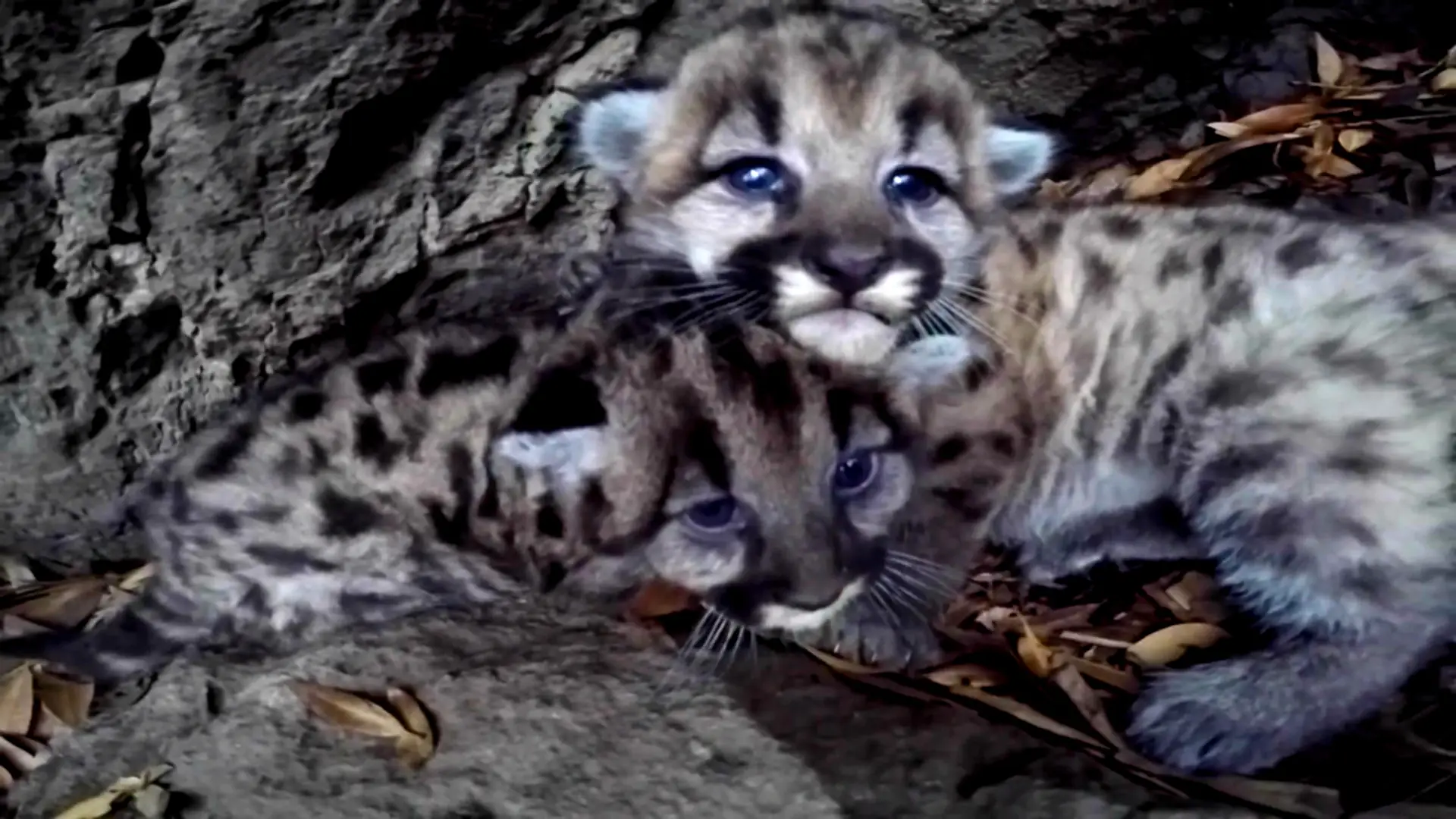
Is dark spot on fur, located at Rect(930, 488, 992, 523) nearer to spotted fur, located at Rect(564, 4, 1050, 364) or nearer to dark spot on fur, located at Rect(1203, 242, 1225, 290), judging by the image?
spotted fur, located at Rect(564, 4, 1050, 364)

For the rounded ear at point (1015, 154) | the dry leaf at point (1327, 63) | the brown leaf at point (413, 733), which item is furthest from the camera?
the dry leaf at point (1327, 63)

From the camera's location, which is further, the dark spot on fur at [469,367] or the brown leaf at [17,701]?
the dark spot on fur at [469,367]

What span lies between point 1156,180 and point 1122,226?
68 cm

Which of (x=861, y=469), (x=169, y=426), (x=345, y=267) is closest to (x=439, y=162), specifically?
(x=345, y=267)

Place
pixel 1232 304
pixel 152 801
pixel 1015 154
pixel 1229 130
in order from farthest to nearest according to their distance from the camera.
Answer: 1. pixel 1229 130
2. pixel 1015 154
3. pixel 1232 304
4. pixel 152 801

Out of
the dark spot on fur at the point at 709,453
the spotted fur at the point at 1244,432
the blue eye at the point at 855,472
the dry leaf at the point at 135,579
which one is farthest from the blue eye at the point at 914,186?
the dry leaf at the point at 135,579

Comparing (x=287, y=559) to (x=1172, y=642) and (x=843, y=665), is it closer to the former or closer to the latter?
(x=843, y=665)

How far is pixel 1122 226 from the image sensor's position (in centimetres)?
250

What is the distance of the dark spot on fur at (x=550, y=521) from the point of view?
2275 millimetres

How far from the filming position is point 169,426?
2451 millimetres

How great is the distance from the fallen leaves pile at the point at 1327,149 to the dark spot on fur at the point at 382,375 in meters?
1.31

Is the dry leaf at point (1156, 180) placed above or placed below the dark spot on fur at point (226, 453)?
below

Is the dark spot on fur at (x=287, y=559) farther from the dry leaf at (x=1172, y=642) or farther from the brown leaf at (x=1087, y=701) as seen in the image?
the dry leaf at (x=1172, y=642)

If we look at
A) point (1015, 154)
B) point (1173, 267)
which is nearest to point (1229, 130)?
point (1015, 154)
